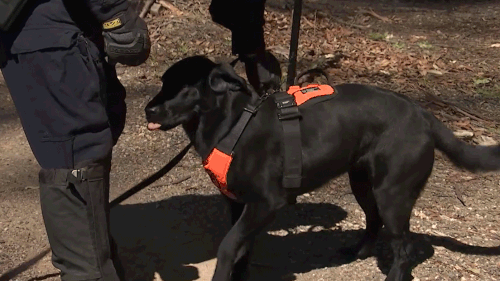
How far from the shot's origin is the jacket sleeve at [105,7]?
317 cm

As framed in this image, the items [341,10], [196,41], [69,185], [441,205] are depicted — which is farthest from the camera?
[341,10]

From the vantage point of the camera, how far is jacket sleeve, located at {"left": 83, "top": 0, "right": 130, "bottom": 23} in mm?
3172

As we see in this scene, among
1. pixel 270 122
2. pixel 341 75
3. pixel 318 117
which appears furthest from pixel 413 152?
pixel 341 75

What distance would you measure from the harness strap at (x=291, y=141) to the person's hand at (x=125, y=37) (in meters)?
0.89

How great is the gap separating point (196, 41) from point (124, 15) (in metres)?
5.52

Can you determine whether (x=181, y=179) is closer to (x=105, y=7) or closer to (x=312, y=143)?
(x=312, y=143)

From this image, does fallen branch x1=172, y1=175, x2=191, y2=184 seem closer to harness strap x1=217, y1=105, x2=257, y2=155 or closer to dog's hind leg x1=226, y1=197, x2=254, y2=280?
dog's hind leg x1=226, y1=197, x2=254, y2=280

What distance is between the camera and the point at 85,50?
128 inches

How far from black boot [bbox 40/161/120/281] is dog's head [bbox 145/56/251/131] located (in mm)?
408

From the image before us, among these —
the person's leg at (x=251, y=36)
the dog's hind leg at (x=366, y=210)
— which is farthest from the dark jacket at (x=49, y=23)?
the dog's hind leg at (x=366, y=210)

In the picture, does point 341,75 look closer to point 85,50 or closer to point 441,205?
point 441,205

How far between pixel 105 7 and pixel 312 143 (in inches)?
55.5

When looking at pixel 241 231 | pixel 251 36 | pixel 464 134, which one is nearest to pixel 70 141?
pixel 241 231

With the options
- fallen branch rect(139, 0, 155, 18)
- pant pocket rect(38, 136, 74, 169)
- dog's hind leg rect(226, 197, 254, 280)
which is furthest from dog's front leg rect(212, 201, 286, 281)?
fallen branch rect(139, 0, 155, 18)
